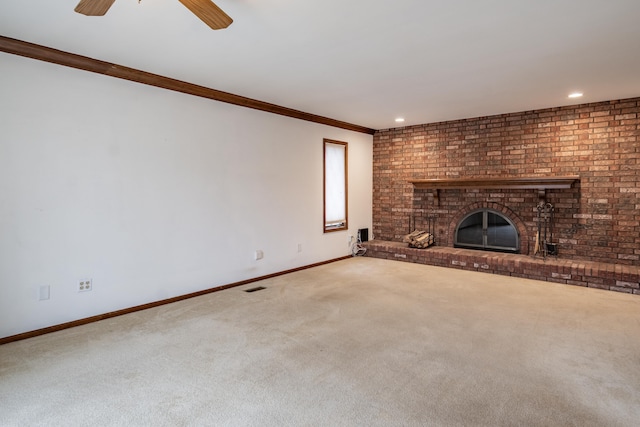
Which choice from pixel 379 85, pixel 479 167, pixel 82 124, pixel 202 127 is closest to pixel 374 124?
pixel 479 167

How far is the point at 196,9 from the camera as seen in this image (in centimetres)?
203

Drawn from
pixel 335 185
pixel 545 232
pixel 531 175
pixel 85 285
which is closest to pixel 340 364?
pixel 85 285

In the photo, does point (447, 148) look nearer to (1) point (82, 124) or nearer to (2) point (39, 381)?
(1) point (82, 124)

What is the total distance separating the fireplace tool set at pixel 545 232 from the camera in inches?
209

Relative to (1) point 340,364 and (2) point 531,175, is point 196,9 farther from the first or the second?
(2) point 531,175

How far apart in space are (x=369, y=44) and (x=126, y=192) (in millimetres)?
2644

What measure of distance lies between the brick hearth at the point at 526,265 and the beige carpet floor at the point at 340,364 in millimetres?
321

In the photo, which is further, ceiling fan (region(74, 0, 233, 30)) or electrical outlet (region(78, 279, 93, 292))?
electrical outlet (region(78, 279, 93, 292))

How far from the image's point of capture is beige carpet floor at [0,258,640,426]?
204 centimetres

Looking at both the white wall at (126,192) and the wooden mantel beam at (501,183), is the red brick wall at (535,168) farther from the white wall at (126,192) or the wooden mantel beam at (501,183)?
the white wall at (126,192)

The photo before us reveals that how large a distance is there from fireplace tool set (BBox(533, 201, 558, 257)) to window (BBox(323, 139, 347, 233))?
2922 millimetres

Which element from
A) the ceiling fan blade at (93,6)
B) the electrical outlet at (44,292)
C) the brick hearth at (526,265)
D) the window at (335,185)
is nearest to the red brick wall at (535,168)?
the brick hearth at (526,265)

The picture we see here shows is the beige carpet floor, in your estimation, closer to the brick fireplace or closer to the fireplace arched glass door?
the brick fireplace

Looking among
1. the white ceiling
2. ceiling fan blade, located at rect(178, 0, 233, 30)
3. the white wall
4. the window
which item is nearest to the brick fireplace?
the white ceiling
